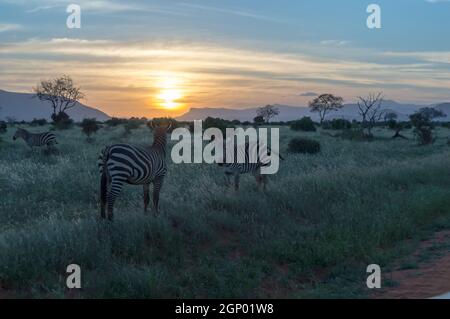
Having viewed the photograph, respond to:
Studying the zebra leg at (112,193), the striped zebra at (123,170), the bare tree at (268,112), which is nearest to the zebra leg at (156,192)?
the striped zebra at (123,170)

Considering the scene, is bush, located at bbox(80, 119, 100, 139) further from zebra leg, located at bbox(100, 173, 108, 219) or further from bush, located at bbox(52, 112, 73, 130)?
zebra leg, located at bbox(100, 173, 108, 219)

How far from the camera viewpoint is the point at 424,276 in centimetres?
755

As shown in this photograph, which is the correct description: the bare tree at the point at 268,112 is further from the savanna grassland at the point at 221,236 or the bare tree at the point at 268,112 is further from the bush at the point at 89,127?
the savanna grassland at the point at 221,236

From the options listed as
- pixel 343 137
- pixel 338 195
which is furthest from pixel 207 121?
pixel 338 195

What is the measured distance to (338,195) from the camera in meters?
12.2

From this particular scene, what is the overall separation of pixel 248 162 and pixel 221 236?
4363mm

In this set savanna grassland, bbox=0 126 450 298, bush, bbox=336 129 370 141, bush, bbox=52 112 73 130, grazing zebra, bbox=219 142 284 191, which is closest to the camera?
savanna grassland, bbox=0 126 450 298

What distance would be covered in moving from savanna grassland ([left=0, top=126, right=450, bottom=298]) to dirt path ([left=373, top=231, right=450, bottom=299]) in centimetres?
28

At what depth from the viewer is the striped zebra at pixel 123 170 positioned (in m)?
9.21

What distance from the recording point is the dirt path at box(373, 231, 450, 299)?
22.3 ft

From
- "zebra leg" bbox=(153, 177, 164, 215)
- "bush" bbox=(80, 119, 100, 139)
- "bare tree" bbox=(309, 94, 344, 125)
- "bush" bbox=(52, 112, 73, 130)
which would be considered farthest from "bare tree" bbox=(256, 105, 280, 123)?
"zebra leg" bbox=(153, 177, 164, 215)

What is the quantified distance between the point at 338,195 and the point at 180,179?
5.42m

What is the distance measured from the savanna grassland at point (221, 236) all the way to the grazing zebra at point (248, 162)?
0.39 meters

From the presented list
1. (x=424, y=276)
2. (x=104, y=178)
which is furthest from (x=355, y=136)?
(x=424, y=276)
